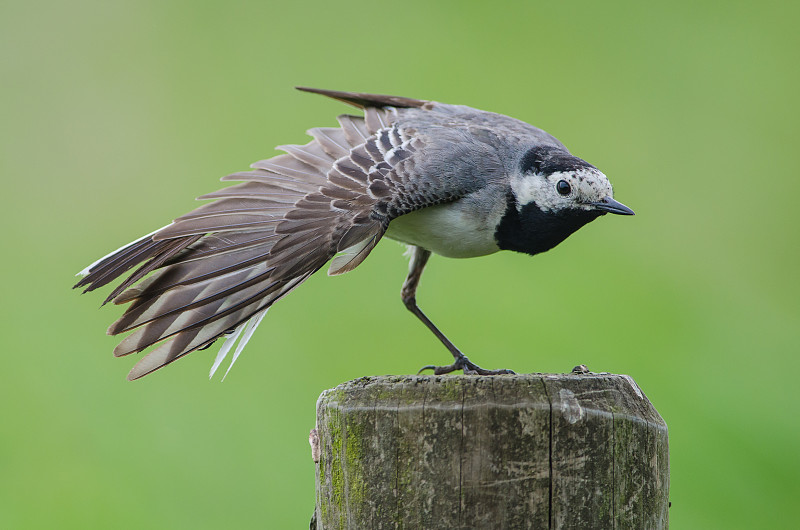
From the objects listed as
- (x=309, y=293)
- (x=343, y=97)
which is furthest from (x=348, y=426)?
(x=309, y=293)

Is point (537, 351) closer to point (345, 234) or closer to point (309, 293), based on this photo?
point (309, 293)

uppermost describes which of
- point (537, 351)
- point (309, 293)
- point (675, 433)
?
point (309, 293)

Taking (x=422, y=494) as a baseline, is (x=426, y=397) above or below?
above

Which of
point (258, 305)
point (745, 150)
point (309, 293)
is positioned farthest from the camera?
point (745, 150)

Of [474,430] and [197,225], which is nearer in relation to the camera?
[474,430]

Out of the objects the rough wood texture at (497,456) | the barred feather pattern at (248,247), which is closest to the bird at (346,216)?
the barred feather pattern at (248,247)

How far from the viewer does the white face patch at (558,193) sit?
520 centimetres

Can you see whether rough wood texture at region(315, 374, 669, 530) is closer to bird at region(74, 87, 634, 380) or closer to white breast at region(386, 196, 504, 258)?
bird at region(74, 87, 634, 380)

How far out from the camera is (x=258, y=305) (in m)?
4.17

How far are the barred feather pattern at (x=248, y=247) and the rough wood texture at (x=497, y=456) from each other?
118cm

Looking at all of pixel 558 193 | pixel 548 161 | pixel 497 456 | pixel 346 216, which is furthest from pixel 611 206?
pixel 497 456

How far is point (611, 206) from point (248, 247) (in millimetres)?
2140

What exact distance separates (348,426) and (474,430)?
1.43ft

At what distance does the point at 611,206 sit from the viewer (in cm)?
523
